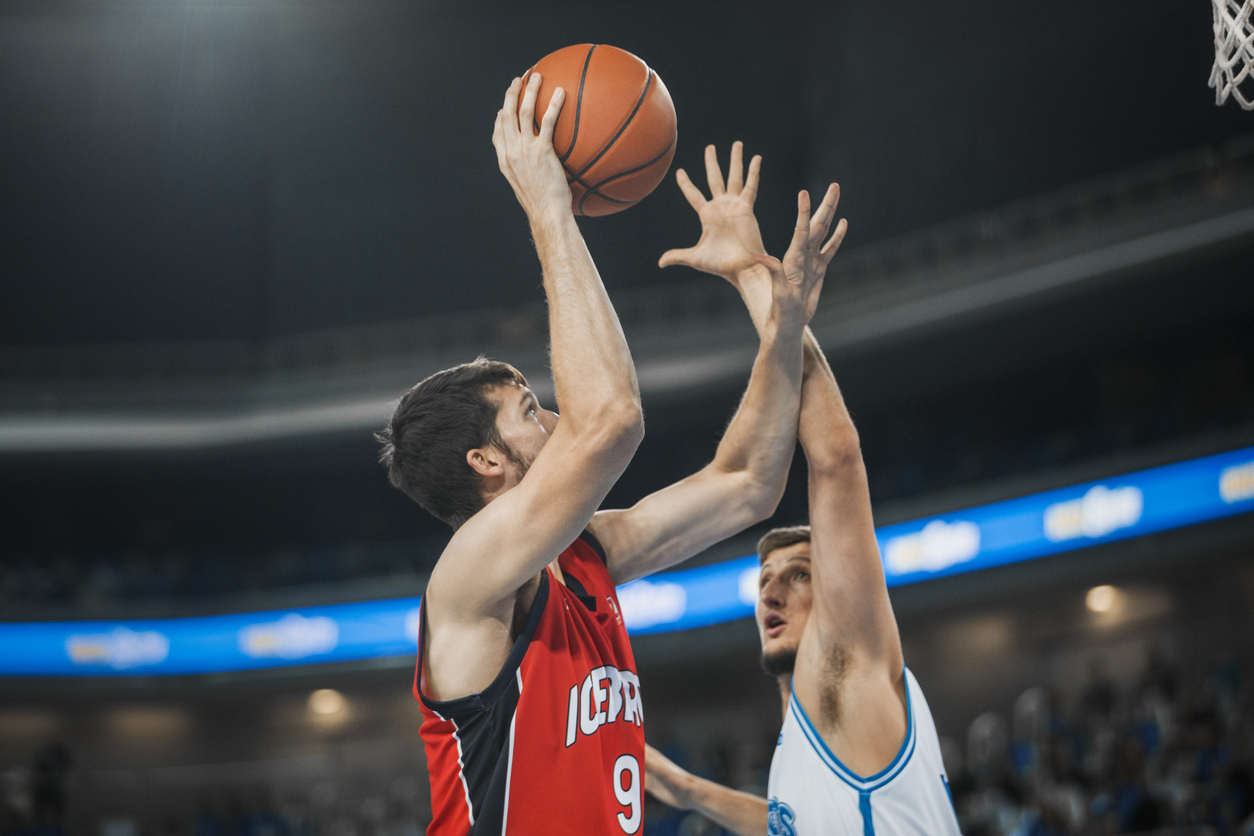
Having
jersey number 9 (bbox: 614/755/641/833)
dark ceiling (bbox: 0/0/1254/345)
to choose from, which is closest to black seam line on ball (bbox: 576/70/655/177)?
jersey number 9 (bbox: 614/755/641/833)

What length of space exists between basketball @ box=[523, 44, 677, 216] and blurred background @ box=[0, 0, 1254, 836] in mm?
10044

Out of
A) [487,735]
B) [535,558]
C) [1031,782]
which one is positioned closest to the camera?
[535,558]

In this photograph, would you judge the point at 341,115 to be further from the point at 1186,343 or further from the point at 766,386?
the point at 766,386

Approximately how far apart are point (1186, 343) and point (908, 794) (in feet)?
49.2

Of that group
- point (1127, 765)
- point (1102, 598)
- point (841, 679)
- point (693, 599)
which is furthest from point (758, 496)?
point (693, 599)

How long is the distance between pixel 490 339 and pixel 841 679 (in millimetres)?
17140

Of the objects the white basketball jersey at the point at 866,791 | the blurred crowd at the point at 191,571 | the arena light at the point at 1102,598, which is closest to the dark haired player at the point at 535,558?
the white basketball jersey at the point at 866,791

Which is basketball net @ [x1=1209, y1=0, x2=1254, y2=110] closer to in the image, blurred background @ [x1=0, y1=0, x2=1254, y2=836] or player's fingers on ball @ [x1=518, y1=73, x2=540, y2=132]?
player's fingers on ball @ [x1=518, y1=73, x2=540, y2=132]

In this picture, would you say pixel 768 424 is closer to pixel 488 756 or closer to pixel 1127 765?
pixel 488 756

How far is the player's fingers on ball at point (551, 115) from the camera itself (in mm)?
2498

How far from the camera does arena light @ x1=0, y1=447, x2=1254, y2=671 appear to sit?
12742mm

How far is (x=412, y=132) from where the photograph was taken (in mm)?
19891

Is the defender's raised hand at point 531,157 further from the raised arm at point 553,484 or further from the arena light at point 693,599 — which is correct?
the arena light at point 693,599

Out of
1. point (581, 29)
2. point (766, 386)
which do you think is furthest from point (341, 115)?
point (766, 386)
